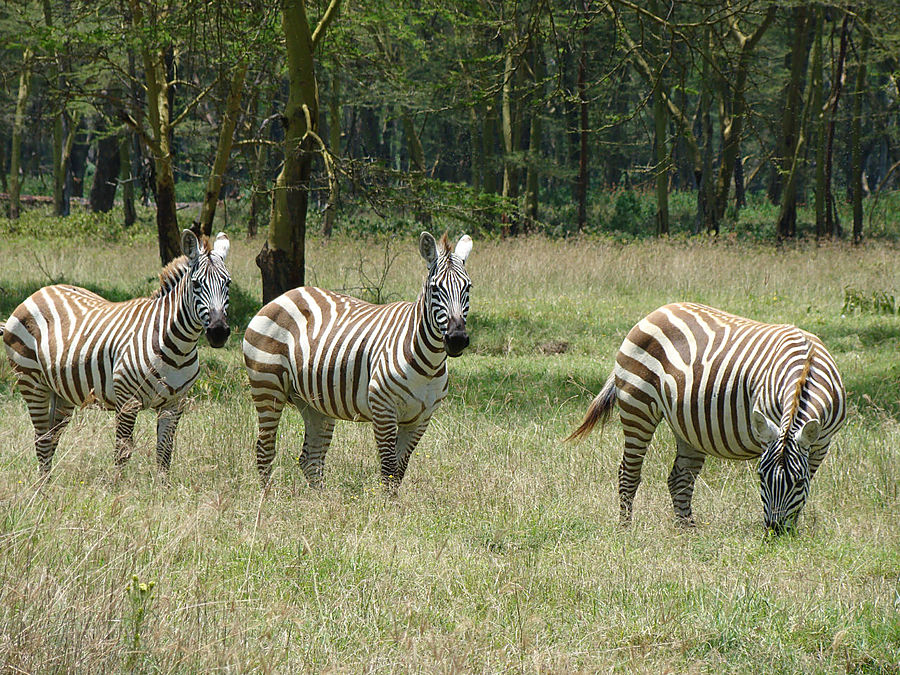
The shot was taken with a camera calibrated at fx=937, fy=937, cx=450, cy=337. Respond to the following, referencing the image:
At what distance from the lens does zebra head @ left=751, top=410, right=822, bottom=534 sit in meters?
4.94

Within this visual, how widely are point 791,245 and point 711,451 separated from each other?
16355 mm

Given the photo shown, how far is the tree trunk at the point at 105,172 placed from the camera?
30672 mm

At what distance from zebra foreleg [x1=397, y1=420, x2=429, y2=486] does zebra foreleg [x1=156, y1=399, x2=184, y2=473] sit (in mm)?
1518

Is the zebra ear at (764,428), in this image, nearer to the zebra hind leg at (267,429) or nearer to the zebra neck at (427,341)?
the zebra neck at (427,341)

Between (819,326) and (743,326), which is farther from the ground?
(743,326)

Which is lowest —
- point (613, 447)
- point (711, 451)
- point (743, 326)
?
point (613, 447)

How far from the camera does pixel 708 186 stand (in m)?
26.8

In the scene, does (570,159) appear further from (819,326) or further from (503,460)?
(503,460)

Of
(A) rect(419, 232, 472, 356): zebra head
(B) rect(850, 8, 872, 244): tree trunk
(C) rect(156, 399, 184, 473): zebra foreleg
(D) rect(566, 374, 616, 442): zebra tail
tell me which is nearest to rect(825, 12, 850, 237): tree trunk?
(B) rect(850, 8, 872, 244): tree trunk

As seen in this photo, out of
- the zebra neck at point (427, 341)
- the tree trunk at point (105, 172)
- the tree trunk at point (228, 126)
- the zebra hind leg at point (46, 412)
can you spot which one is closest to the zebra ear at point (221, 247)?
the zebra neck at point (427, 341)

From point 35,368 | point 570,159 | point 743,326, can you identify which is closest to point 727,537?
point 743,326

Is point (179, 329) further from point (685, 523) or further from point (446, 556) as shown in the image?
point (685, 523)

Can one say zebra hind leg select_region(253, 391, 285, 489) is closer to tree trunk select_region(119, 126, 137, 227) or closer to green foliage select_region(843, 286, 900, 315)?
green foliage select_region(843, 286, 900, 315)

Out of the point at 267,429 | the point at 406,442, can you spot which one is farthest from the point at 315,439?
the point at 406,442
